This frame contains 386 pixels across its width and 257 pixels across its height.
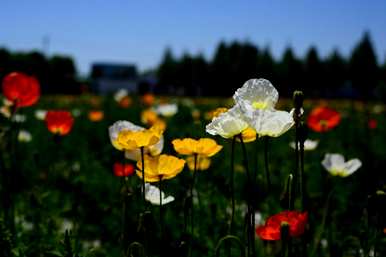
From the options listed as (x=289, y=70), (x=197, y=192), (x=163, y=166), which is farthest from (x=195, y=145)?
(x=289, y=70)

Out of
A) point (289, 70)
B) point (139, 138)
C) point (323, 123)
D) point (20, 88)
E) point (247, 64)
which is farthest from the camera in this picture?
point (247, 64)

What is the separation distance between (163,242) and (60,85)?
87.7ft

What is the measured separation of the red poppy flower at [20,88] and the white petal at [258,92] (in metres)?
1.09

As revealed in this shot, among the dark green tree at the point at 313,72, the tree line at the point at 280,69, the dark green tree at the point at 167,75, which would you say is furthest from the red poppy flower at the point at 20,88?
the dark green tree at the point at 167,75

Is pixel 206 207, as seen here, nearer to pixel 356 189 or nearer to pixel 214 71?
pixel 356 189

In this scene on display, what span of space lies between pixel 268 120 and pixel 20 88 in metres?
1.24

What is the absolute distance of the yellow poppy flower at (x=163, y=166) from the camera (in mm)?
1147

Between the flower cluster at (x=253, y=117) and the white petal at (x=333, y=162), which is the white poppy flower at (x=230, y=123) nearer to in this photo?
the flower cluster at (x=253, y=117)

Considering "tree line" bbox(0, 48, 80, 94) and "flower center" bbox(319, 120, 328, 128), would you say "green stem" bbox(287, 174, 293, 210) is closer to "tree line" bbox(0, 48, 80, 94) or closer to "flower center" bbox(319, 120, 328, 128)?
"flower center" bbox(319, 120, 328, 128)

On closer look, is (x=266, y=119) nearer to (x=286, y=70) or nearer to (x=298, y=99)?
(x=298, y=99)

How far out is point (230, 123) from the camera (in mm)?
1030

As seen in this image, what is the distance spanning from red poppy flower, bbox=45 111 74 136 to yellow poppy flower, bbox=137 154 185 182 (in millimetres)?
1018

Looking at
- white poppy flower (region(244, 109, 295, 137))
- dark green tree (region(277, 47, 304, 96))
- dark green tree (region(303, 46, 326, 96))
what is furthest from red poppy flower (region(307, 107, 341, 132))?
dark green tree (region(303, 46, 326, 96))

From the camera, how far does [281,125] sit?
38.8 inches
